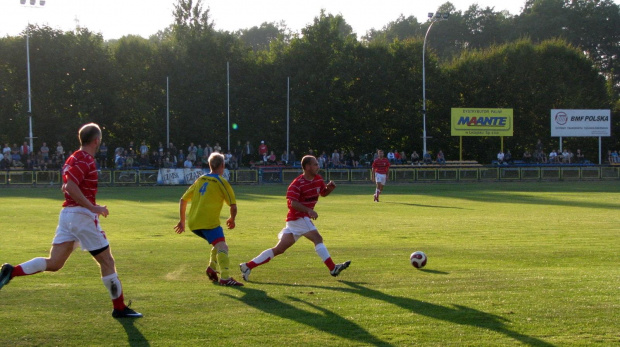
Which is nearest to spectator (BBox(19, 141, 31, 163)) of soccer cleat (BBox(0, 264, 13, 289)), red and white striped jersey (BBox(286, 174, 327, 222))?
red and white striped jersey (BBox(286, 174, 327, 222))

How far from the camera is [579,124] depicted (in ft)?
177

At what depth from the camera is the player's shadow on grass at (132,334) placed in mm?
6266

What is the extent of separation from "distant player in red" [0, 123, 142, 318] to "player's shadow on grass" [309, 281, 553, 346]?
9.25 ft

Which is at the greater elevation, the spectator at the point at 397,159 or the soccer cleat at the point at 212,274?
the spectator at the point at 397,159

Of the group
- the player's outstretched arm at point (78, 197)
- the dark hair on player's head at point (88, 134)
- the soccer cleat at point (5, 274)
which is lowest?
the soccer cleat at point (5, 274)

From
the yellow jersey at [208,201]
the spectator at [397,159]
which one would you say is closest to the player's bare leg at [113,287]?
the yellow jersey at [208,201]

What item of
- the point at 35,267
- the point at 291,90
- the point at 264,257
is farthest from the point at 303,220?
the point at 291,90

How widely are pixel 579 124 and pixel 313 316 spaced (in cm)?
5135

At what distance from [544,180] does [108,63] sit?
32.1 m

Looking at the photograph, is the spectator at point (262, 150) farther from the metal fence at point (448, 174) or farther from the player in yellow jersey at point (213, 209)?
the player in yellow jersey at point (213, 209)

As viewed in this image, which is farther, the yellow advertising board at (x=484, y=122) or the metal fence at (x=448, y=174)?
the yellow advertising board at (x=484, y=122)

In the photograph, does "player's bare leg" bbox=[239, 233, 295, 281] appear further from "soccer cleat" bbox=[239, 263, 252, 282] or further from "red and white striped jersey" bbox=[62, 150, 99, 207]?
"red and white striped jersey" bbox=[62, 150, 99, 207]

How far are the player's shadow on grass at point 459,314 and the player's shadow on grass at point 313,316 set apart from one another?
0.85 m

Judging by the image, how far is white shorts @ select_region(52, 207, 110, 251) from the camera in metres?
7.04
